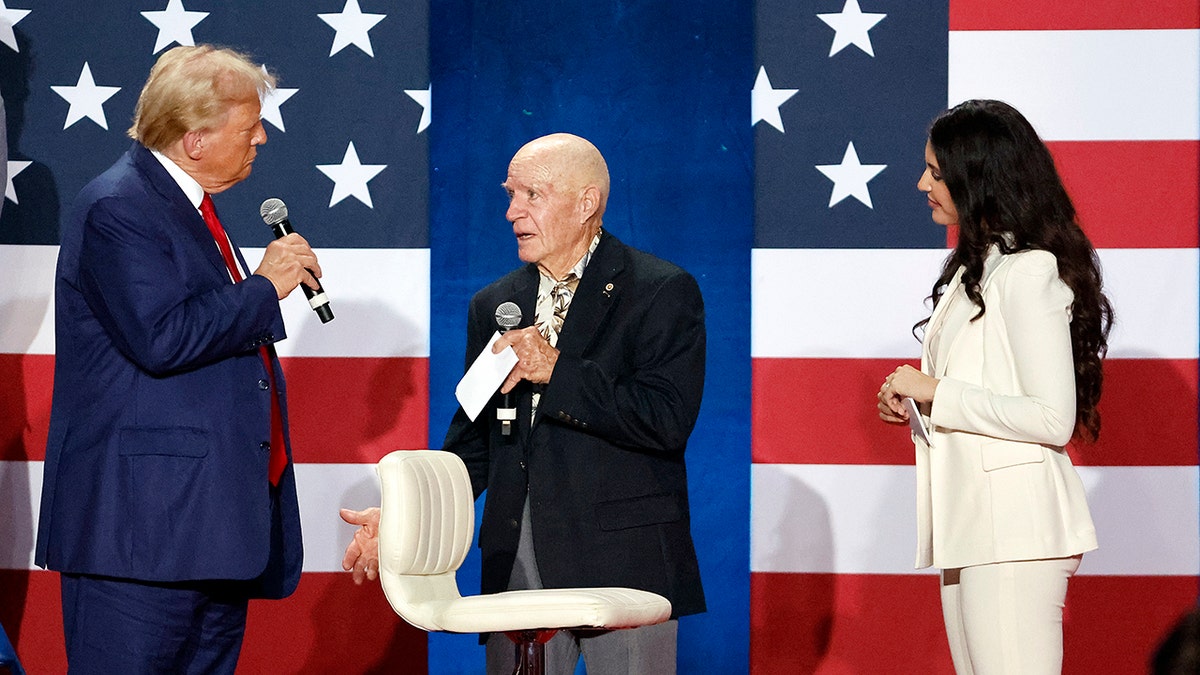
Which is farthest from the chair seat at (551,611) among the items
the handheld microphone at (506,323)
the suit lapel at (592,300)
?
the suit lapel at (592,300)

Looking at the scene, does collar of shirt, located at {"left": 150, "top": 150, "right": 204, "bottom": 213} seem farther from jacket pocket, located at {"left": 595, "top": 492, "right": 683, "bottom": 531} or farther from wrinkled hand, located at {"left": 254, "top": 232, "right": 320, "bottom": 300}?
jacket pocket, located at {"left": 595, "top": 492, "right": 683, "bottom": 531}

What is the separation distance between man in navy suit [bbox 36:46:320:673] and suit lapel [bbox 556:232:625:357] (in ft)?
1.76

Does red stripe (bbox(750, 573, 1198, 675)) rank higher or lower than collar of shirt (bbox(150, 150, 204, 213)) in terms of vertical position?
lower

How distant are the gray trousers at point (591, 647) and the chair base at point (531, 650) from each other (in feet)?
0.50

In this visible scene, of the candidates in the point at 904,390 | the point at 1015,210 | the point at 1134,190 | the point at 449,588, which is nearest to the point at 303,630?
the point at 449,588

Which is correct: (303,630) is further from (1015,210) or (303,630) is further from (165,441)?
(1015,210)

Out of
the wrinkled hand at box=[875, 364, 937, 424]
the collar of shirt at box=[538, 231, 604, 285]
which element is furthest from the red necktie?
the wrinkled hand at box=[875, 364, 937, 424]

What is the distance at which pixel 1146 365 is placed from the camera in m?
3.81

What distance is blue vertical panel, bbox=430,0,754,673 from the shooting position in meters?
3.81

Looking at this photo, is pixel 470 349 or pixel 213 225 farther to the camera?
pixel 470 349

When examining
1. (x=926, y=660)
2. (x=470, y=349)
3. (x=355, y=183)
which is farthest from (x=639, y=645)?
(x=355, y=183)

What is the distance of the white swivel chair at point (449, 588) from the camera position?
90.8 inches

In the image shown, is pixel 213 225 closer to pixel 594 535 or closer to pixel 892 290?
pixel 594 535

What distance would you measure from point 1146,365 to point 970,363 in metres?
1.62
